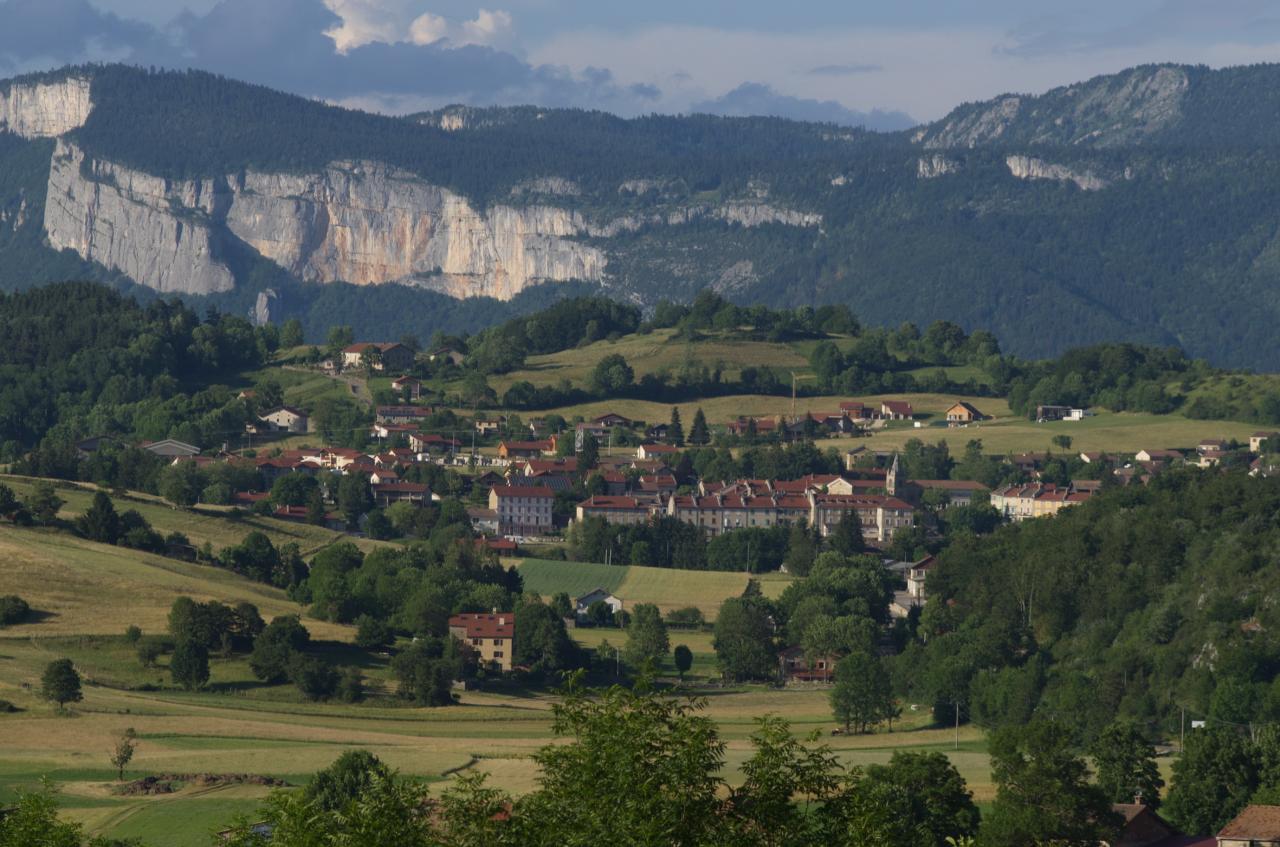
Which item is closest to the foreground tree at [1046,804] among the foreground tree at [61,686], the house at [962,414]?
the foreground tree at [61,686]

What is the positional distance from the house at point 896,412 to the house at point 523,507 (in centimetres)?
3820

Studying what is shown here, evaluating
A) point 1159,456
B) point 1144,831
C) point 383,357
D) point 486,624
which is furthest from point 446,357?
point 1144,831

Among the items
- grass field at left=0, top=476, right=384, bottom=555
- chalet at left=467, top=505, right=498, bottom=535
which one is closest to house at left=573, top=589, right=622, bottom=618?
grass field at left=0, top=476, right=384, bottom=555

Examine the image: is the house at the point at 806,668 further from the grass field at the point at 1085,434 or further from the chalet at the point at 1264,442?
the grass field at the point at 1085,434

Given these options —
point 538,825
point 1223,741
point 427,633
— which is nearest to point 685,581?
point 427,633

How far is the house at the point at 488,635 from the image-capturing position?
92.3 m

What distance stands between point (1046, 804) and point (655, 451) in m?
104

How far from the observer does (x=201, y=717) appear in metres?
73.2

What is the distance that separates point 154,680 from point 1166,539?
38.8 metres

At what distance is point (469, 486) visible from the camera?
14712cm

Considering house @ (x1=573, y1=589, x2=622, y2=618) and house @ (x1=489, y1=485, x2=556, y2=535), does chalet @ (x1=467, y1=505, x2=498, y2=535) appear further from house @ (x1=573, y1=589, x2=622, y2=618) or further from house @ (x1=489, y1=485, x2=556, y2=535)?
house @ (x1=573, y1=589, x2=622, y2=618)

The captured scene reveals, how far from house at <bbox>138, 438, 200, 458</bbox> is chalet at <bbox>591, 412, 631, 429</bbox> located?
2710 cm

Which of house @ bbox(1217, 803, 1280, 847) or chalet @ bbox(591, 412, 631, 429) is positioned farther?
chalet @ bbox(591, 412, 631, 429)

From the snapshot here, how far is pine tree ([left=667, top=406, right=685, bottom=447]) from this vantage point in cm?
16476
